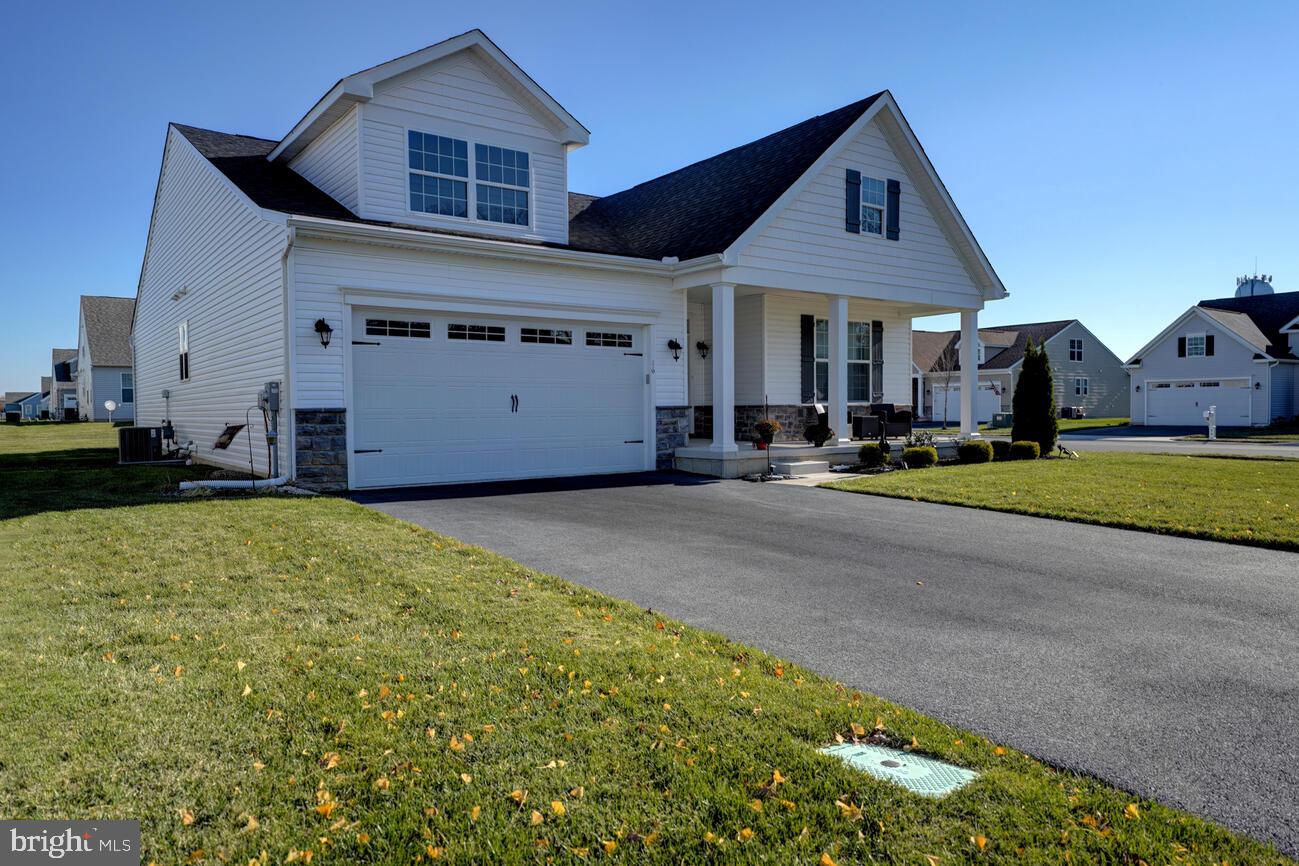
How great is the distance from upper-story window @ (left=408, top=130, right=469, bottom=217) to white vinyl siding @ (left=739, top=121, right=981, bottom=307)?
512 cm

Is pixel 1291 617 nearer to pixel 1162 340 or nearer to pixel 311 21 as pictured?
pixel 311 21

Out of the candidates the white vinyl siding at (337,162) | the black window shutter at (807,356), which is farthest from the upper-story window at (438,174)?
the black window shutter at (807,356)

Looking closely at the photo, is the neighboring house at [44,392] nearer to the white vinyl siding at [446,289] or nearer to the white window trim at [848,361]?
the white vinyl siding at [446,289]

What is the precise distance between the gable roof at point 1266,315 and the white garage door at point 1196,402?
2159 mm

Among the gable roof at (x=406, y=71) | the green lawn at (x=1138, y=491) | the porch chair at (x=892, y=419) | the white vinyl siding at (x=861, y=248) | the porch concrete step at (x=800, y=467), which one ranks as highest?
the gable roof at (x=406, y=71)

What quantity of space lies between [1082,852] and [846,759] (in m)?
0.87

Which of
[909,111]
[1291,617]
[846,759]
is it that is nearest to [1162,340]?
[909,111]

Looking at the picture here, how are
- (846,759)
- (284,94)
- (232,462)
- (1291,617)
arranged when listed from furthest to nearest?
(284,94)
(232,462)
(1291,617)
(846,759)

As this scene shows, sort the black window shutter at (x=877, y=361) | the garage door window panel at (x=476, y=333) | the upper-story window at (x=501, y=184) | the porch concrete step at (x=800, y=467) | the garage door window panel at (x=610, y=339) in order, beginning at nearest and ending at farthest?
the garage door window panel at (x=476, y=333) → the upper-story window at (x=501, y=184) → the garage door window panel at (x=610, y=339) → the porch concrete step at (x=800, y=467) → the black window shutter at (x=877, y=361)

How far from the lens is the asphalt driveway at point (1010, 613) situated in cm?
326

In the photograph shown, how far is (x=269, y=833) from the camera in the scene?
8.46 feet

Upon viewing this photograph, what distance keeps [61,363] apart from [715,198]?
6182 cm

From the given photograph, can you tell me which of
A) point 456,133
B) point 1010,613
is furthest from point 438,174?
point 1010,613

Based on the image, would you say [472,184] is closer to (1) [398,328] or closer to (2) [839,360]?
(1) [398,328]
